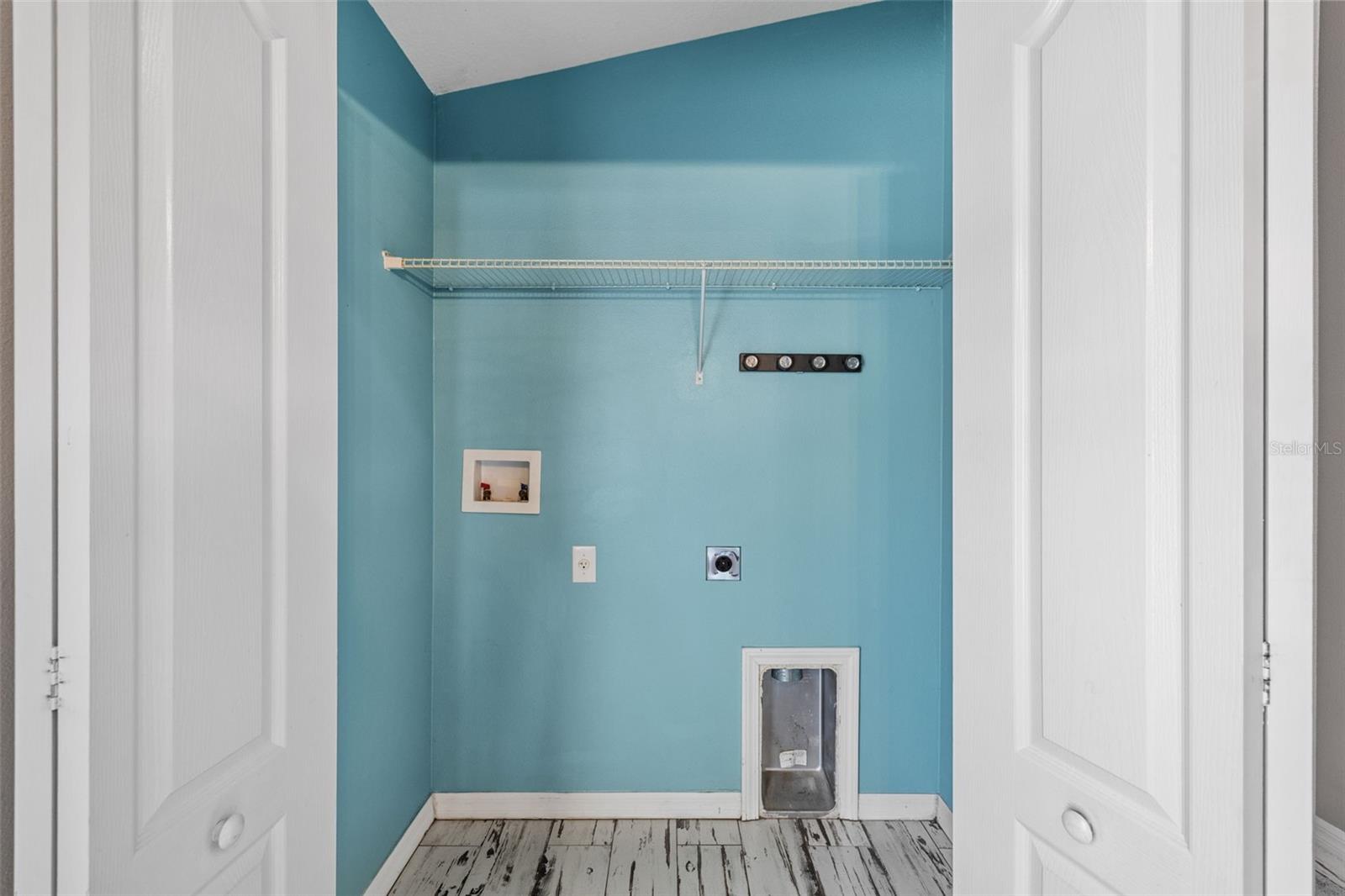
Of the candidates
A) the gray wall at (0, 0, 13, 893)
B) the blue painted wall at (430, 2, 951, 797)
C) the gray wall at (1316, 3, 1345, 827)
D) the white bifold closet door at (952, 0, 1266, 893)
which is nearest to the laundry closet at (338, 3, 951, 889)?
the blue painted wall at (430, 2, 951, 797)

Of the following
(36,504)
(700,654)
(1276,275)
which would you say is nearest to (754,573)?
(700,654)

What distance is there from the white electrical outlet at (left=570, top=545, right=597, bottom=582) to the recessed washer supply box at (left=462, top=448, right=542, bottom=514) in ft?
0.62

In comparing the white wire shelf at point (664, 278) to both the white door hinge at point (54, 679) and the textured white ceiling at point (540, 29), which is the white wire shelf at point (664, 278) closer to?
the textured white ceiling at point (540, 29)

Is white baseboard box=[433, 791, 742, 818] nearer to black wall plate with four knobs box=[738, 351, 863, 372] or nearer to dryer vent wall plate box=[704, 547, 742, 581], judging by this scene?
dryer vent wall plate box=[704, 547, 742, 581]

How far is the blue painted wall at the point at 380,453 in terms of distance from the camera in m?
1.58

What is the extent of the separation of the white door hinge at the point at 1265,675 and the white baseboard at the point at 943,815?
67.2 inches

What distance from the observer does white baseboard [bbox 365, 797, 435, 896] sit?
5.70 feet

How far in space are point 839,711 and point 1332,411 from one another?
1668mm

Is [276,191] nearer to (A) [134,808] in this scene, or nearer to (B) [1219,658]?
(A) [134,808]

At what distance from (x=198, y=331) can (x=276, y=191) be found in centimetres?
25

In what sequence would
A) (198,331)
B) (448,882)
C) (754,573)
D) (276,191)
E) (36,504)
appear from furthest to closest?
1. (754,573)
2. (448,882)
3. (276,191)
4. (198,331)
5. (36,504)

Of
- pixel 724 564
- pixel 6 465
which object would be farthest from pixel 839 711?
pixel 6 465

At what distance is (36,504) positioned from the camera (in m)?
0.57
